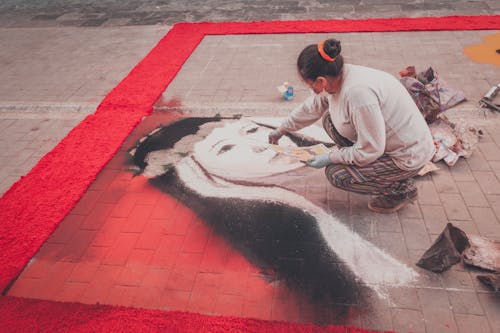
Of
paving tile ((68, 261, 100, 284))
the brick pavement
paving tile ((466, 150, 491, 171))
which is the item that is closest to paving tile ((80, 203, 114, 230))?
paving tile ((68, 261, 100, 284))

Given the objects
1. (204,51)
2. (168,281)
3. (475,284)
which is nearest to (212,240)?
(168,281)

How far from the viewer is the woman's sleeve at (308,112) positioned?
9.80 ft

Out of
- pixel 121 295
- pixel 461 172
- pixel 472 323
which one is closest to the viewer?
pixel 472 323

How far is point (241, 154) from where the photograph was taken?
13.1 ft

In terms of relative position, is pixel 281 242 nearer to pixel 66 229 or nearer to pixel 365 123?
pixel 365 123

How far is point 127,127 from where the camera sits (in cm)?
467

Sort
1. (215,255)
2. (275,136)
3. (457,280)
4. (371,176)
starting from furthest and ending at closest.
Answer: (275,136) < (215,255) < (371,176) < (457,280)

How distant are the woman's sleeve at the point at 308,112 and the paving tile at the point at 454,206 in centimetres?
144

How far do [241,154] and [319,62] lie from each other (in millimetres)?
1876

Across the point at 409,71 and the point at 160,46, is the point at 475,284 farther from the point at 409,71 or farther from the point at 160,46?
the point at 160,46

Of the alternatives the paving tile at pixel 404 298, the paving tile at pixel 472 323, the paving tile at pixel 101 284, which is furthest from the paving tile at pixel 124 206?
the paving tile at pixel 472 323

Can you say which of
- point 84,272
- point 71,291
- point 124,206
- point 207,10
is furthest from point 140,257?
point 207,10

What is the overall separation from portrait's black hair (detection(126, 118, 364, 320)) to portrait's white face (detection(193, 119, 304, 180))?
40 cm

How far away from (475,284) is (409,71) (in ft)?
7.55
